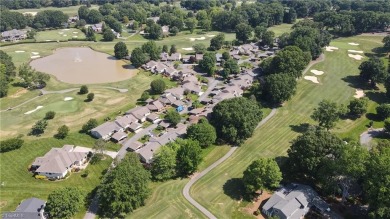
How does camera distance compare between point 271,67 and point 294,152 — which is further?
point 271,67

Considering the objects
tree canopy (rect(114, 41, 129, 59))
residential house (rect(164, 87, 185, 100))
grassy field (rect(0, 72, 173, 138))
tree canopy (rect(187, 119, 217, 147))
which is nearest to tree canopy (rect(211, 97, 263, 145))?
tree canopy (rect(187, 119, 217, 147))

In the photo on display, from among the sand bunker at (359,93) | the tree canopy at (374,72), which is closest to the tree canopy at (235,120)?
the sand bunker at (359,93)

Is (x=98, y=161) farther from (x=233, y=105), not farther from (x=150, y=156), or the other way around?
(x=233, y=105)

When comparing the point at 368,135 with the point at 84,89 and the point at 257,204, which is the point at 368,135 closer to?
the point at 257,204

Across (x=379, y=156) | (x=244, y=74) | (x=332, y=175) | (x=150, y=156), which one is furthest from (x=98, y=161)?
(x=244, y=74)

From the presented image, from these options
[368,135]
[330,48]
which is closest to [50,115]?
[368,135]
